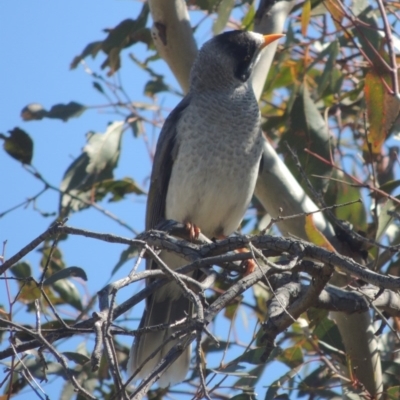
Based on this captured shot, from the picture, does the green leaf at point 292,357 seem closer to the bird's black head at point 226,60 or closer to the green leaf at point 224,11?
the bird's black head at point 226,60

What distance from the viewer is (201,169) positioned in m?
3.80

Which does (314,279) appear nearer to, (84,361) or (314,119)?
(84,361)

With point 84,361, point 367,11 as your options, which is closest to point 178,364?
point 84,361

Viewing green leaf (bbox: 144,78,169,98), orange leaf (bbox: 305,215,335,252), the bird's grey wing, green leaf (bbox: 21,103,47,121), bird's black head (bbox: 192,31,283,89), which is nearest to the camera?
orange leaf (bbox: 305,215,335,252)

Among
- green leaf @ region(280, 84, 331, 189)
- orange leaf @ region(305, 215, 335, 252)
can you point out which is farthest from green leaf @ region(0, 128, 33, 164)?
orange leaf @ region(305, 215, 335, 252)

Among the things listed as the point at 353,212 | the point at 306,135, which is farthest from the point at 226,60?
the point at 353,212

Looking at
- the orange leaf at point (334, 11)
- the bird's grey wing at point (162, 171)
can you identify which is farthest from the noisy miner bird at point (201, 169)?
the orange leaf at point (334, 11)

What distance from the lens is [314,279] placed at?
2.36 meters

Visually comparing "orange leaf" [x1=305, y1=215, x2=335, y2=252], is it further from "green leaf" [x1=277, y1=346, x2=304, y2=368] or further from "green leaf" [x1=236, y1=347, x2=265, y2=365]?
"green leaf" [x1=277, y1=346, x2=304, y2=368]

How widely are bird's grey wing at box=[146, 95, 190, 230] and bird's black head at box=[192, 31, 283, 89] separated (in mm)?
232

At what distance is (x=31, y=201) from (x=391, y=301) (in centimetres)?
180

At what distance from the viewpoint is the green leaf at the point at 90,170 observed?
14.1ft

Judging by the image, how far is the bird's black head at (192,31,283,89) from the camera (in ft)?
13.9

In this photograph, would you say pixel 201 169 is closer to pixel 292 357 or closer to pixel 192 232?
pixel 192 232
